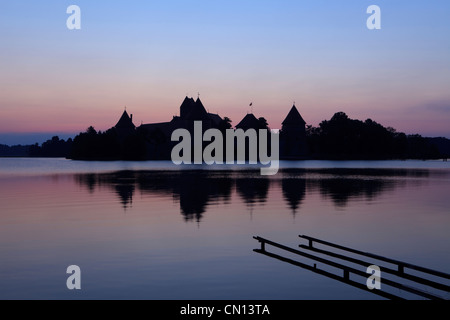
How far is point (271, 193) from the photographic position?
111 ft

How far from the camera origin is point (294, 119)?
16612cm

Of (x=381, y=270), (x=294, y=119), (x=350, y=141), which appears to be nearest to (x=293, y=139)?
(x=294, y=119)

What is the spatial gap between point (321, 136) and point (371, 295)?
506 ft

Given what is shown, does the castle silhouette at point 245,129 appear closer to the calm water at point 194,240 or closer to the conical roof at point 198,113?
the conical roof at point 198,113

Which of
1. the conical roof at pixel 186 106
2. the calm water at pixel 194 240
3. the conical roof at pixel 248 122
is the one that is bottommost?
the calm water at pixel 194 240

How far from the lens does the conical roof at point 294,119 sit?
16562 cm

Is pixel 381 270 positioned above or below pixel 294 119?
below

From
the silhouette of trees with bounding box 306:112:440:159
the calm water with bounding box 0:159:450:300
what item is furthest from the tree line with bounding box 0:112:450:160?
the calm water with bounding box 0:159:450:300

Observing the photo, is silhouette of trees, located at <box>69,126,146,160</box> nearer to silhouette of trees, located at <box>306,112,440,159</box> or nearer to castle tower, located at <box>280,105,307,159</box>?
castle tower, located at <box>280,105,307,159</box>

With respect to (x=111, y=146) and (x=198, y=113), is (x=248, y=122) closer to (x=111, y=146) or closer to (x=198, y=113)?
(x=198, y=113)

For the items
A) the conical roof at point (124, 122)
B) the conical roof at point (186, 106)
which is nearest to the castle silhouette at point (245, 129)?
the conical roof at point (124, 122)

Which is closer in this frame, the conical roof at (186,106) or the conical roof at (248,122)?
the conical roof at (248,122)

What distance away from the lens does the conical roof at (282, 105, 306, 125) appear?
16562 cm

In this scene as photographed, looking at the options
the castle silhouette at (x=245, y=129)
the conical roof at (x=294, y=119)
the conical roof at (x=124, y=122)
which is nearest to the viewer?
the castle silhouette at (x=245, y=129)
